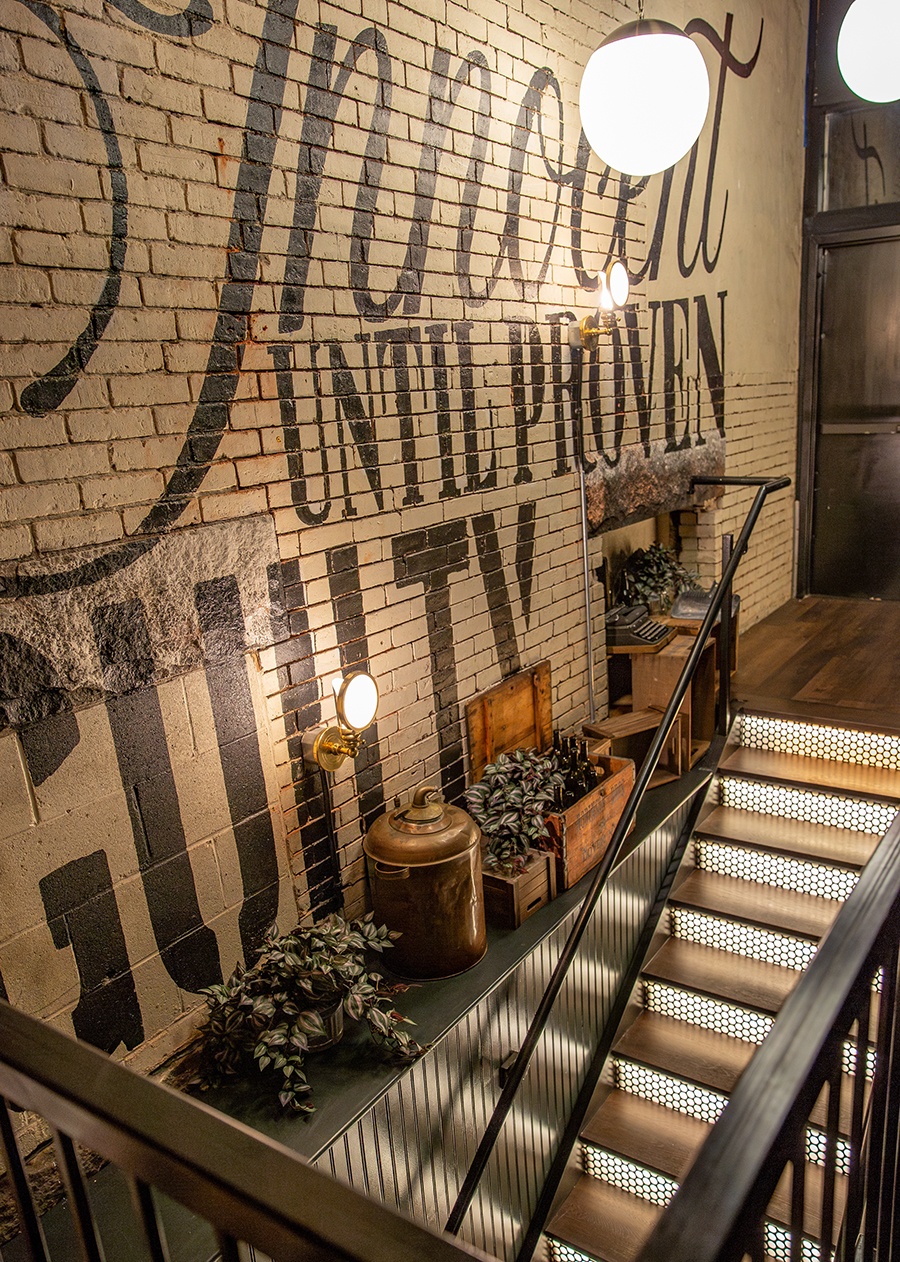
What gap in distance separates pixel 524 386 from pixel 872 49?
10.8 feet

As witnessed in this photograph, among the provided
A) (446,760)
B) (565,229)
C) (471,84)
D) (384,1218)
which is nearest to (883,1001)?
(384,1218)

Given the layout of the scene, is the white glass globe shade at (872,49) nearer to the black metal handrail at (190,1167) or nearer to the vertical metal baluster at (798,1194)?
the vertical metal baluster at (798,1194)

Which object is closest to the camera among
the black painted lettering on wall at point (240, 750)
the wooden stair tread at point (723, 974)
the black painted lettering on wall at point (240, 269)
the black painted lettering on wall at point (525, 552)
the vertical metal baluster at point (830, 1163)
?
the vertical metal baluster at point (830, 1163)

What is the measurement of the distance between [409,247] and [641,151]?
36.7 inches

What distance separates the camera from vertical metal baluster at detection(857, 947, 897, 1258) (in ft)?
4.40

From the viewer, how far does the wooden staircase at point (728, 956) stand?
3494 mm

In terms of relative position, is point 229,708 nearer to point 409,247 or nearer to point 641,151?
point 409,247

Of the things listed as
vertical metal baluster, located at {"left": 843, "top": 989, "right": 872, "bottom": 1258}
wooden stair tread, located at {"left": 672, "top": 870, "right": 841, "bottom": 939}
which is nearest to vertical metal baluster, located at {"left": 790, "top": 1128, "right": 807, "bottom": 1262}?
vertical metal baluster, located at {"left": 843, "top": 989, "right": 872, "bottom": 1258}

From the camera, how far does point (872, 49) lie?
5.19m

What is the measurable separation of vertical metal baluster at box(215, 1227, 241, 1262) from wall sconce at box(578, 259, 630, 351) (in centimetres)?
421

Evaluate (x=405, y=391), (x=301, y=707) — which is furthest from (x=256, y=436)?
(x=301, y=707)

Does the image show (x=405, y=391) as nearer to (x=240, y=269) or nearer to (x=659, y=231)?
(x=240, y=269)

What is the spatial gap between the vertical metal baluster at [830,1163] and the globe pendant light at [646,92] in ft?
10.7

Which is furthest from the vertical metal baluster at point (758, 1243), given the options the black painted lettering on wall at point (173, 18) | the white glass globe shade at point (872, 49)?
the white glass globe shade at point (872, 49)
